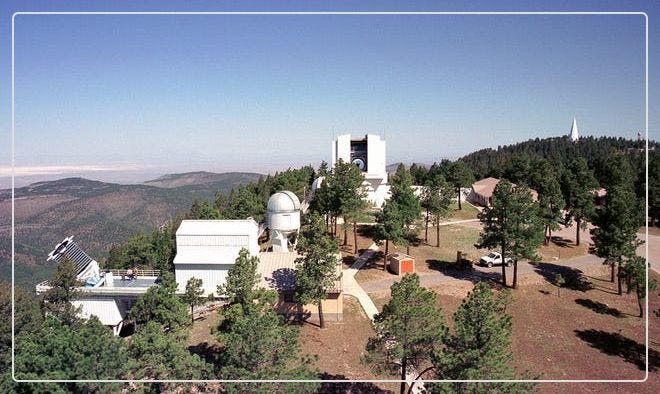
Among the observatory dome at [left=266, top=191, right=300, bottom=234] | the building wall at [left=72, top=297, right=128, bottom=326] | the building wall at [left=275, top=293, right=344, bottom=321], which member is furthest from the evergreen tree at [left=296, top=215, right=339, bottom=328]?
the building wall at [left=72, top=297, right=128, bottom=326]

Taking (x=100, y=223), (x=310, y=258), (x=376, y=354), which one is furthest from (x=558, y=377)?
(x=100, y=223)

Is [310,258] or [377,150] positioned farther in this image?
[377,150]

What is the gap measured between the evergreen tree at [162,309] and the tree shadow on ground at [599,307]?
21.3 meters

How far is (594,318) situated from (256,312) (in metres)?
18.9

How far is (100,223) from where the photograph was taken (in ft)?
307

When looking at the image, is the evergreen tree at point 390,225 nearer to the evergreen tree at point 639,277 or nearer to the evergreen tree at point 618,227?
the evergreen tree at point 618,227

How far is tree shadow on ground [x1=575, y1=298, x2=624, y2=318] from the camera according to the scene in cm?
2535

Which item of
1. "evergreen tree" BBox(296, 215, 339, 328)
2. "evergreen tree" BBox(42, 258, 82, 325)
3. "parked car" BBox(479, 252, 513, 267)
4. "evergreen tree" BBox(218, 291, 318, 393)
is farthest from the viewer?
"parked car" BBox(479, 252, 513, 267)

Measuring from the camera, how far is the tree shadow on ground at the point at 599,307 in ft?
83.2

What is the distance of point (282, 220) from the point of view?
29.7 m

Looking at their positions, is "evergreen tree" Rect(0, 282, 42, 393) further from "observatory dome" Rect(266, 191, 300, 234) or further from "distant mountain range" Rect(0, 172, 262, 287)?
"distant mountain range" Rect(0, 172, 262, 287)

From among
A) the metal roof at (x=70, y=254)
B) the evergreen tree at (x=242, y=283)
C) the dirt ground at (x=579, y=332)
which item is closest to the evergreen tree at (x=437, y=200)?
the dirt ground at (x=579, y=332)

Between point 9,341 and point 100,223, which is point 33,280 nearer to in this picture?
point 100,223

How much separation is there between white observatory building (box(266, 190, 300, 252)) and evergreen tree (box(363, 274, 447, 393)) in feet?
48.8
